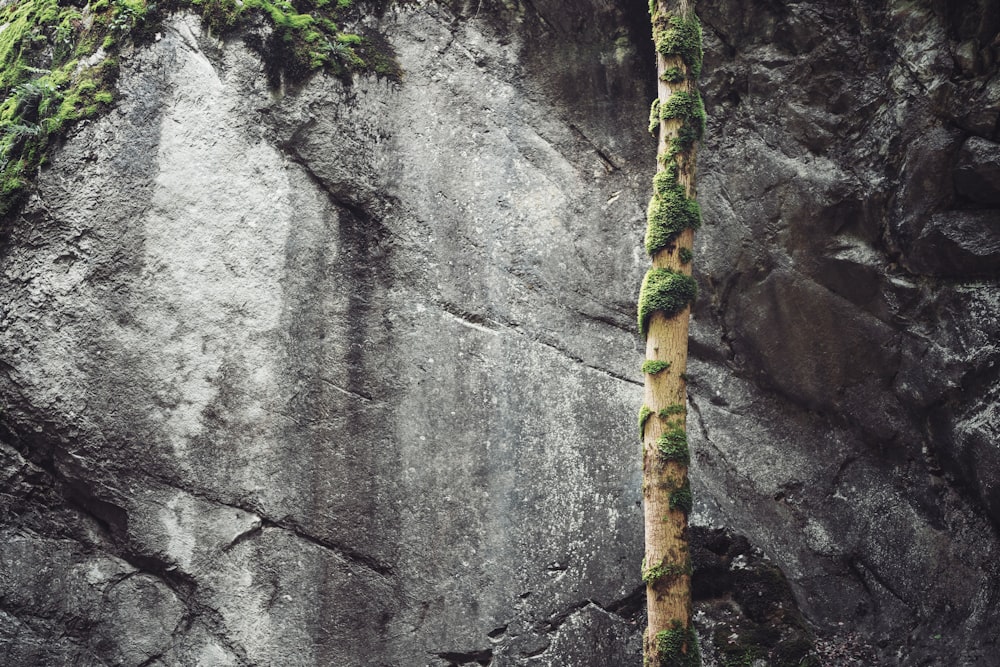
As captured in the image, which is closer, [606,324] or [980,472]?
[980,472]

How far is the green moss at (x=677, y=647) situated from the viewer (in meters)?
6.11

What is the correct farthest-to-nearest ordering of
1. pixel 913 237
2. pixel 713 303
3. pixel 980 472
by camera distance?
pixel 713 303, pixel 913 237, pixel 980 472

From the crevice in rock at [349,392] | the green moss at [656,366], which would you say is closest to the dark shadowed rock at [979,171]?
the green moss at [656,366]

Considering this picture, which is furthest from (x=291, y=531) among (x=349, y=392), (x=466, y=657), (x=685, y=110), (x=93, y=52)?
(x=93, y=52)

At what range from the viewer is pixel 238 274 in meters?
8.26

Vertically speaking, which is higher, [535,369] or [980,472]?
[535,369]

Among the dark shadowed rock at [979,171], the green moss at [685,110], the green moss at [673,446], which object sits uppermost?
the dark shadowed rock at [979,171]

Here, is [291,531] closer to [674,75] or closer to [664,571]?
[664,571]

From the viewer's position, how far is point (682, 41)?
286 inches

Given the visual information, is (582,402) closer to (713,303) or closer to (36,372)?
(713,303)

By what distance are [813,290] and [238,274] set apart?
5.69m

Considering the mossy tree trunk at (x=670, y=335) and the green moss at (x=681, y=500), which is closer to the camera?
the mossy tree trunk at (x=670, y=335)

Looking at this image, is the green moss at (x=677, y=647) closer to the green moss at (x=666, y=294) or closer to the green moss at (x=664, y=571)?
the green moss at (x=664, y=571)

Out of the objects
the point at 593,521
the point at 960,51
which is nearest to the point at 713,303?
the point at 593,521
